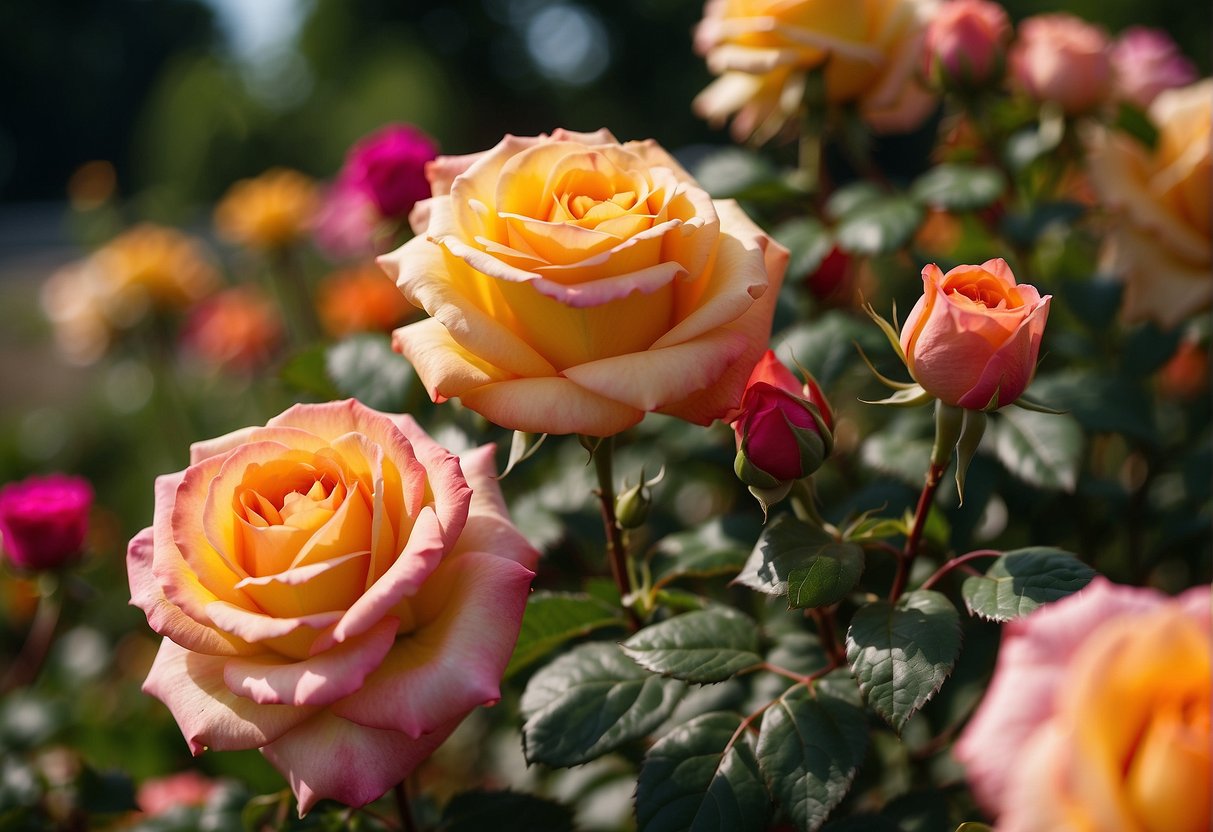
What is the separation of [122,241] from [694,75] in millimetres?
6718

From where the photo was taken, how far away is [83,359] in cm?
190

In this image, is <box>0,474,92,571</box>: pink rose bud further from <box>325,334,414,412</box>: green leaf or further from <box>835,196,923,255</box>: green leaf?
<box>835,196,923,255</box>: green leaf

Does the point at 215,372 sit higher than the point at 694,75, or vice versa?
the point at 215,372

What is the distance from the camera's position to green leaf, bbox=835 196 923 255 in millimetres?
814

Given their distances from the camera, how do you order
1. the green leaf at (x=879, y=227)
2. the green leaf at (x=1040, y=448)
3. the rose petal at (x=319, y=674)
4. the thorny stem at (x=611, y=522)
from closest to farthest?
the rose petal at (x=319, y=674)
the thorny stem at (x=611, y=522)
the green leaf at (x=1040, y=448)
the green leaf at (x=879, y=227)

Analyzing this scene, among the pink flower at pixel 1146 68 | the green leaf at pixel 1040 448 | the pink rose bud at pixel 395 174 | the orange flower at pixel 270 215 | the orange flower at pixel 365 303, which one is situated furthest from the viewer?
the orange flower at pixel 270 215

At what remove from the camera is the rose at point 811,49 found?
2.60 ft

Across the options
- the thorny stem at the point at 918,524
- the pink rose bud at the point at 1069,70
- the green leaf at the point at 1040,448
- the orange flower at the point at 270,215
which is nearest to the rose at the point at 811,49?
the pink rose bud at the point at 1069,70

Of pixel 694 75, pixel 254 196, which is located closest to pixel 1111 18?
pixel 694 75

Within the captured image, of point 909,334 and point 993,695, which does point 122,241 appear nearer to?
point 909,334

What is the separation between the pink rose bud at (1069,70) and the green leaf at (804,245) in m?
0.27

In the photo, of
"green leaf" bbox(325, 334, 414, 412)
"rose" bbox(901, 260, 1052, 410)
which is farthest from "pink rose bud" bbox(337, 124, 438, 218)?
"rose" bbox(901, 260, 1052, 410)

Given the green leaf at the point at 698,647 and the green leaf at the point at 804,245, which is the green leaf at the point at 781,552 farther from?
the green leaf at the point at 804,245

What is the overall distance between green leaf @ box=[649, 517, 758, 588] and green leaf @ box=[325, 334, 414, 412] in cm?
22
